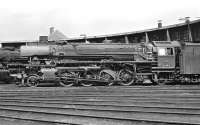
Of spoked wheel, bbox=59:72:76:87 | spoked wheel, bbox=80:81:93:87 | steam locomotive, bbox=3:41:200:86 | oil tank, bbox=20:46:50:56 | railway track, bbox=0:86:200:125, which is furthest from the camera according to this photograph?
oil tank, bbox=20:46:50:56

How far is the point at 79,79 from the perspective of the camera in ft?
56.3

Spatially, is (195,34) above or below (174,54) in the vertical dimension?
above

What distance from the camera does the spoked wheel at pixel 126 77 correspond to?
17562 millimetres

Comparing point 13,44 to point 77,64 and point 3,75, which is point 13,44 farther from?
point 77,64

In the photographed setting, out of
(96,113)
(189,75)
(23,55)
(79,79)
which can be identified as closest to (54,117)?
(96,113)

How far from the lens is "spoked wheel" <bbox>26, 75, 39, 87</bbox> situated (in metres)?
17.3

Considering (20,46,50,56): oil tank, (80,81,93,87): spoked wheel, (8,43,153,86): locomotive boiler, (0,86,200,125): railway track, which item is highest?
(20,46,50,56): oil tank

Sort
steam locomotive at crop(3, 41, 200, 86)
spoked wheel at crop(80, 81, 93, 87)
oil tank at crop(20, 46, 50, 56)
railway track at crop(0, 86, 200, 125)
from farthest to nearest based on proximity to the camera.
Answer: oil tank at crop(20, 46, 50, 56), spoked wheel at crop(80, 81, 93, 87), steam locomotive at crop(3, 41, 200, 86), railway track at crop(0, 86, 200, 125)

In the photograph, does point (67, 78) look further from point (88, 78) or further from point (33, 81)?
point (33, 81)

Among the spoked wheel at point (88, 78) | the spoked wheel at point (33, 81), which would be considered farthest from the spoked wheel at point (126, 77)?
the spoked wheel at point (33, 81)

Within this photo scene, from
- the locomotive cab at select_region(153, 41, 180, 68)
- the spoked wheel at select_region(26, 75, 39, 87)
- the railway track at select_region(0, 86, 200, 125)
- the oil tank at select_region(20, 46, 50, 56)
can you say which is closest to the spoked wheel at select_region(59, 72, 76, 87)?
the spoked wheel at select_region(26, 75, 39, 87)

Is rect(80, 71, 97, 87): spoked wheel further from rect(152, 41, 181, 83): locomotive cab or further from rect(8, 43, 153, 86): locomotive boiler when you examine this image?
rect(152, 41, 181, 83): locomotive cab

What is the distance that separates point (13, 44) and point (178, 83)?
81.8 ft

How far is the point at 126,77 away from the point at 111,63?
48.0 inches
